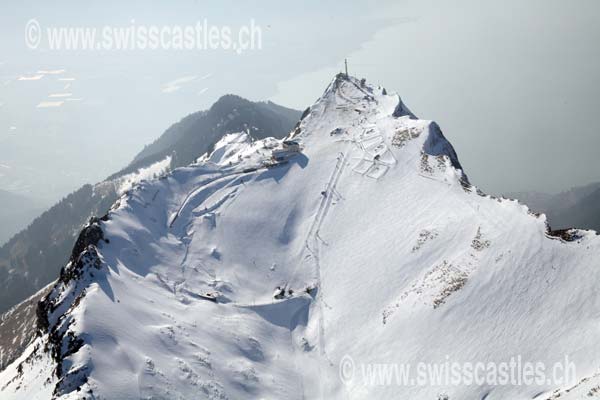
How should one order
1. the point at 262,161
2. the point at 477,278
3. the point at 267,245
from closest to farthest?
the point at 477,278 < the point at 267,245 < the point at 262,161

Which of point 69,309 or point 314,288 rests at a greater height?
point 69,309

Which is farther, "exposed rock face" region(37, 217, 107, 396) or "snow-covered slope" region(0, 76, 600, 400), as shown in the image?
"snow-covered slope" region(0, 76, 600, 400)

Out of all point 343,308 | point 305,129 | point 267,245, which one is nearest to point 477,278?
point 343,308

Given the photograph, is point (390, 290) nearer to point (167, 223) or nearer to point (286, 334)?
point (286, 334)

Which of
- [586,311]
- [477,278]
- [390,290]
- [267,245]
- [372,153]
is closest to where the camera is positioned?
[586,311]

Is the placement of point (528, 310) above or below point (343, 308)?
above

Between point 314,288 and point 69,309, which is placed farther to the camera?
point 314,288

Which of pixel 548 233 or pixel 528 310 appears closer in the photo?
pixel 528 310

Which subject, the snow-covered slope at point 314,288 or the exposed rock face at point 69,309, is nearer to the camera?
the exposed rock face at point 69,309
